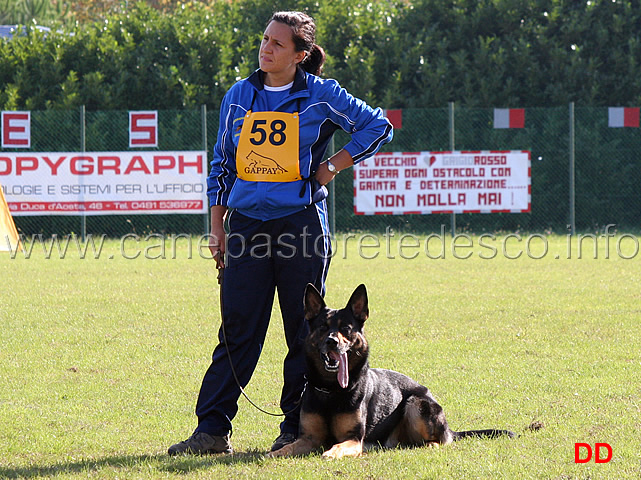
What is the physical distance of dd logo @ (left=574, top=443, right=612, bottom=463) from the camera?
14.6 ft

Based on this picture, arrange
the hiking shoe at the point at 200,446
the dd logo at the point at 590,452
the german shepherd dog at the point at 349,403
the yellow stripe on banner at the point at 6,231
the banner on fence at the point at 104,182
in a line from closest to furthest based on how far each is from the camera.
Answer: the dd logo at the point at 590,452
the german shepherd dog at the point at 349,403
the hiking shoe at the point at 200,446
the yellow stripe on banner at the point at 6,231
the banner on fence at the point at 104,182

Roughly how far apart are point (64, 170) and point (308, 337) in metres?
13.3

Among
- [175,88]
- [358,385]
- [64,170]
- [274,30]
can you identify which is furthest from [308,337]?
[175,88]

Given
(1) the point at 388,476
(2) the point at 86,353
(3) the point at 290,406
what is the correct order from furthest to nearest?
(2) the point at 86,353
(3) the point at 290,406
(1) the point at 388,476

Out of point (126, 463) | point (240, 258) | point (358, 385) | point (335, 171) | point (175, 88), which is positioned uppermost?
point (175, 88)

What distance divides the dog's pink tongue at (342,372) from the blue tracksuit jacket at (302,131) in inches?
30.1

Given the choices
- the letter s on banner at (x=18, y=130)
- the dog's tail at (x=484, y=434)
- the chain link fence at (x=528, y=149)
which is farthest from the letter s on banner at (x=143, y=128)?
the dog's tail at (x=484, y=434)

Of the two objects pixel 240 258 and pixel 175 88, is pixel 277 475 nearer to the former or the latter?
pixel 240 258

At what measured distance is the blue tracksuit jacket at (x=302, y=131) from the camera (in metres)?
4.68

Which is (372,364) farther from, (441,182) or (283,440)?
(441,182)

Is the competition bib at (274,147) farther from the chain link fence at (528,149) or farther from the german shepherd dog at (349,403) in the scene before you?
the chain link fence at (528,149)

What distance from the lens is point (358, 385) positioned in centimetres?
461

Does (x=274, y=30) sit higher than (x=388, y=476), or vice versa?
(x=274, y=30)

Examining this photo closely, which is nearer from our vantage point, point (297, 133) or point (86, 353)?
point (297, 133)
